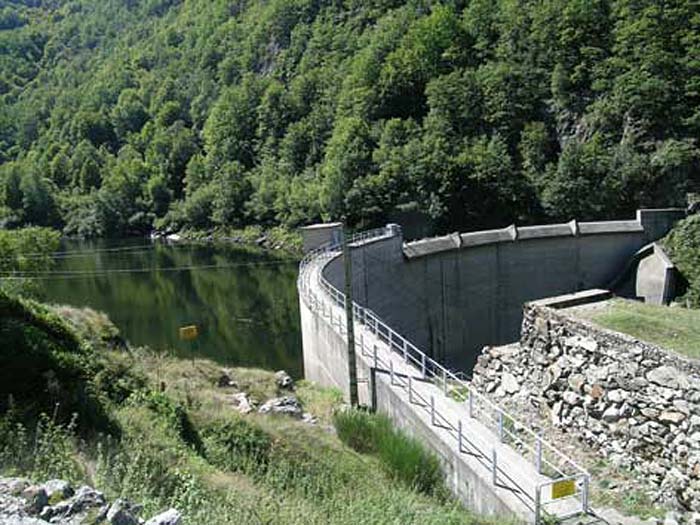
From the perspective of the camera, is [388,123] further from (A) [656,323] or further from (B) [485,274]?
(A) [656,323]

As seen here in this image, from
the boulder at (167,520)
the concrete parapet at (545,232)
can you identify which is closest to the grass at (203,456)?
the boulder at (167,520)

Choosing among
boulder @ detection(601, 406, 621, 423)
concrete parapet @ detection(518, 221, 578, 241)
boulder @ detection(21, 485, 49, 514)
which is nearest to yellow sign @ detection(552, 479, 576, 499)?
boulder @ detection(21, 485, 49, 514)

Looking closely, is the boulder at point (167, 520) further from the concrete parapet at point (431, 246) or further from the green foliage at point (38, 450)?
the concrete parapet at point (431, 246)

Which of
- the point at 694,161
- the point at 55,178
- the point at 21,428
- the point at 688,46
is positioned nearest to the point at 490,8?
the point at 688,46

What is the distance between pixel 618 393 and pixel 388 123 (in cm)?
4946

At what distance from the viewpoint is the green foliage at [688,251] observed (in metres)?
30.6

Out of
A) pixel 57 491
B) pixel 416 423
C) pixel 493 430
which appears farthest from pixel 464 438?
pixel 57 491

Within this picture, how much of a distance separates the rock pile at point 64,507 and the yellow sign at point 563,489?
5408 millimetres

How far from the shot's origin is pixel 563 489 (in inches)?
334

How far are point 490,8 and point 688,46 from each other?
98.6ft

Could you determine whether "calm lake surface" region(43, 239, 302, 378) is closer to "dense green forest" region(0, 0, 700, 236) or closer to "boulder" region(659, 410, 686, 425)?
"dense green forest" region(0, 0, 700, 236)

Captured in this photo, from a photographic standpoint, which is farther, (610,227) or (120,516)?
(610,227)

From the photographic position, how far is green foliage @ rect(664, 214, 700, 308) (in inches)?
1205

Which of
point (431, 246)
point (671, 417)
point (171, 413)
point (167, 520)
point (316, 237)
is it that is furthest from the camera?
point (316, 237)
